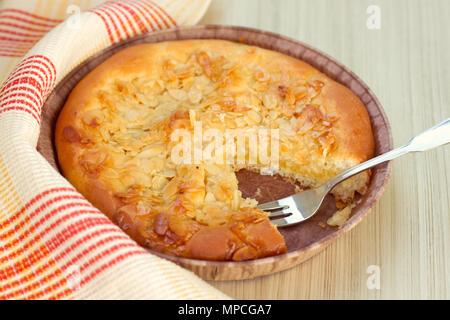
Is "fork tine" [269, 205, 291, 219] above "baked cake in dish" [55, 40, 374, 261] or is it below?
below

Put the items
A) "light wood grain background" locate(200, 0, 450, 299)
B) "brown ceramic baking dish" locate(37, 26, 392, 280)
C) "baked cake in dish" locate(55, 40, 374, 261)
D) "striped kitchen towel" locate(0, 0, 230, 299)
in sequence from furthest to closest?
1. "light wood grain background" locate(200, 0, 450, 299)
2. "baked cake in dish" locate(55, 40, 374, 261)
3. "brown ceramic baking dish" locate(37, 26, 392, 280)
4. "striped kitchen towel" locate(0, 0, 230, 299)

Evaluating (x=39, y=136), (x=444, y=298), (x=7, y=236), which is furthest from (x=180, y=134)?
(x=444, y=298)

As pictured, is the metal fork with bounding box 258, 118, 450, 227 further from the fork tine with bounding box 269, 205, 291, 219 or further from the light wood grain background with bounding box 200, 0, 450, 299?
the light wood grain background with bounding box 200, 0, 450, 299

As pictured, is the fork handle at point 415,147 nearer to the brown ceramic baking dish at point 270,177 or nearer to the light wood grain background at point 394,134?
the brown ceramic baking dish at point 270,177

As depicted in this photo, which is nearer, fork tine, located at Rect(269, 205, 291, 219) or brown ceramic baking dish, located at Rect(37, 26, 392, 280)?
brown ceramic baking dish, located at Rect(37, 26, 392, 280)

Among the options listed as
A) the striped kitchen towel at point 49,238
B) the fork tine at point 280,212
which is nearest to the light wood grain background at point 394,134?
the fork tine at point 280,212

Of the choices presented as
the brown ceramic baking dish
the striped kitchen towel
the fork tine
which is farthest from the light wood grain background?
the striped kitchen towel

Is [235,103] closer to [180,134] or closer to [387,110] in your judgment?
[180,134]
